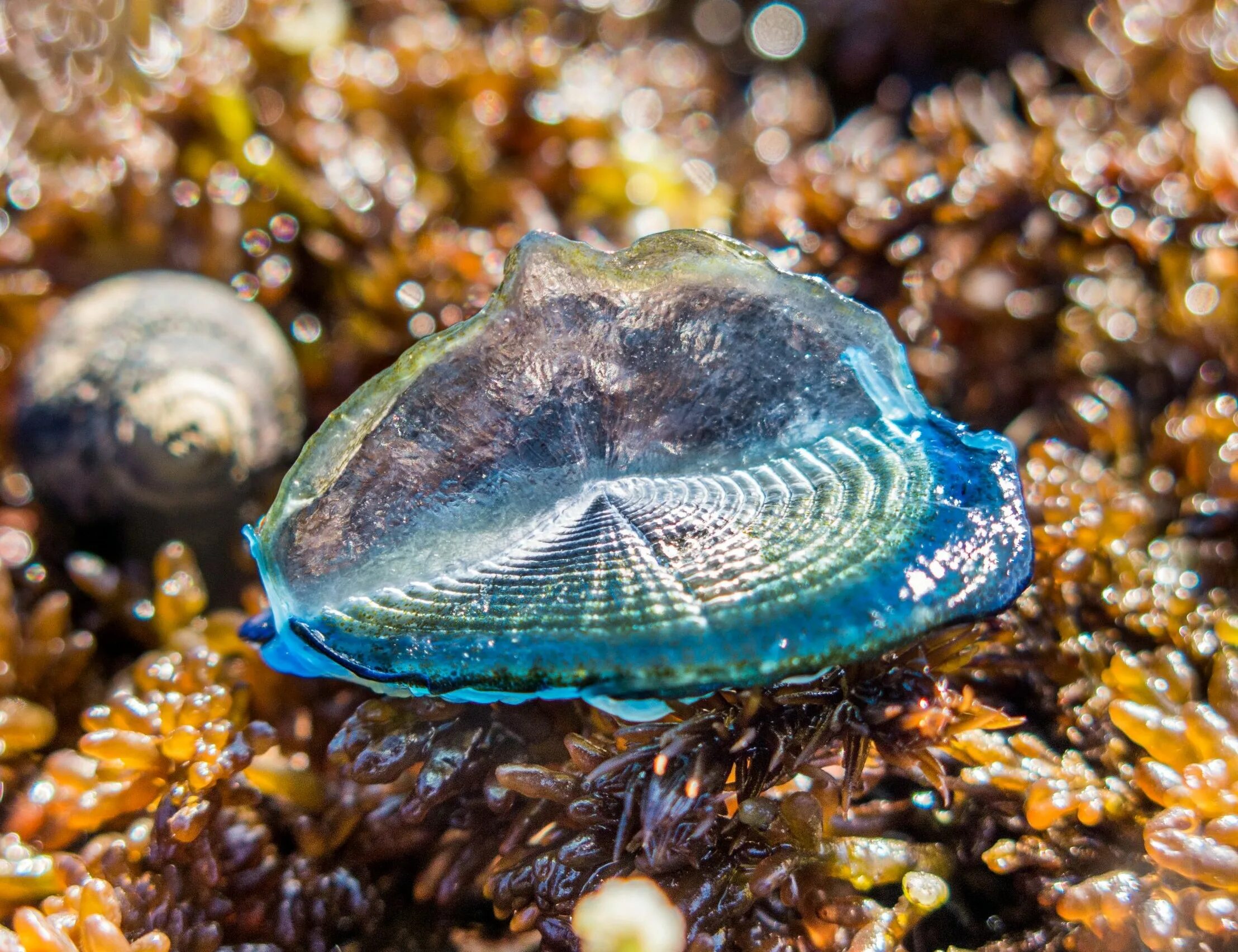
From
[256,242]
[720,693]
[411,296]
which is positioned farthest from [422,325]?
[720,693]

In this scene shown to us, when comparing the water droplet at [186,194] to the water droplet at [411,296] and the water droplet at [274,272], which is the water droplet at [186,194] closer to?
the water droplet at [274,272]

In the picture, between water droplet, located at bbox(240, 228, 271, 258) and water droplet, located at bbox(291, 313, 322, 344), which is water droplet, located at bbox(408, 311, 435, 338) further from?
water droplet, located at bbox(240, 228, 271, 258)

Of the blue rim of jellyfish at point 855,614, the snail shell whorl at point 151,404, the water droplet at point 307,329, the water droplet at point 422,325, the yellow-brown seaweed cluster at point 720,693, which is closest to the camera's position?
the blue rim of jellyfish at point 855,614

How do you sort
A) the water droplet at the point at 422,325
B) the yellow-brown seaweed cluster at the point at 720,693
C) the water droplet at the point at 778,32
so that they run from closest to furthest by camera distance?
1. the yellow-brown seaweed cluster at the point at 720,693
2. the water droplet at the point at 422,325
3. the water droplet at the point at 778,32

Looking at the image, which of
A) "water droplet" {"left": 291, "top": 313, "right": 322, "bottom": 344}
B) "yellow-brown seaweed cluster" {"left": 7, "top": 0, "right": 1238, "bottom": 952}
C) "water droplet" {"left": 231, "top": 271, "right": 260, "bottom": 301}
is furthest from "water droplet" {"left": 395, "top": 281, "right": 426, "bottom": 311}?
"water droplet" {"left": 231, "top": 271, "right": 260, "bottom": 301}

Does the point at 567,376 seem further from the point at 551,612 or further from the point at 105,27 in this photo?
the point at 105,27

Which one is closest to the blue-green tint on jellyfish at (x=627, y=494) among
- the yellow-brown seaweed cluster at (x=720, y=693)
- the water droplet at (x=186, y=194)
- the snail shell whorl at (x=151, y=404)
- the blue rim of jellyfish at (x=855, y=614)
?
the blue rim of jellyfish at (x=855, y=614)

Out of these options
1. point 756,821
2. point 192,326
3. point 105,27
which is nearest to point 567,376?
point 756,821

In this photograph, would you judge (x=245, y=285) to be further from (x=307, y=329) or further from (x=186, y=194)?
(x=186, y=194)
